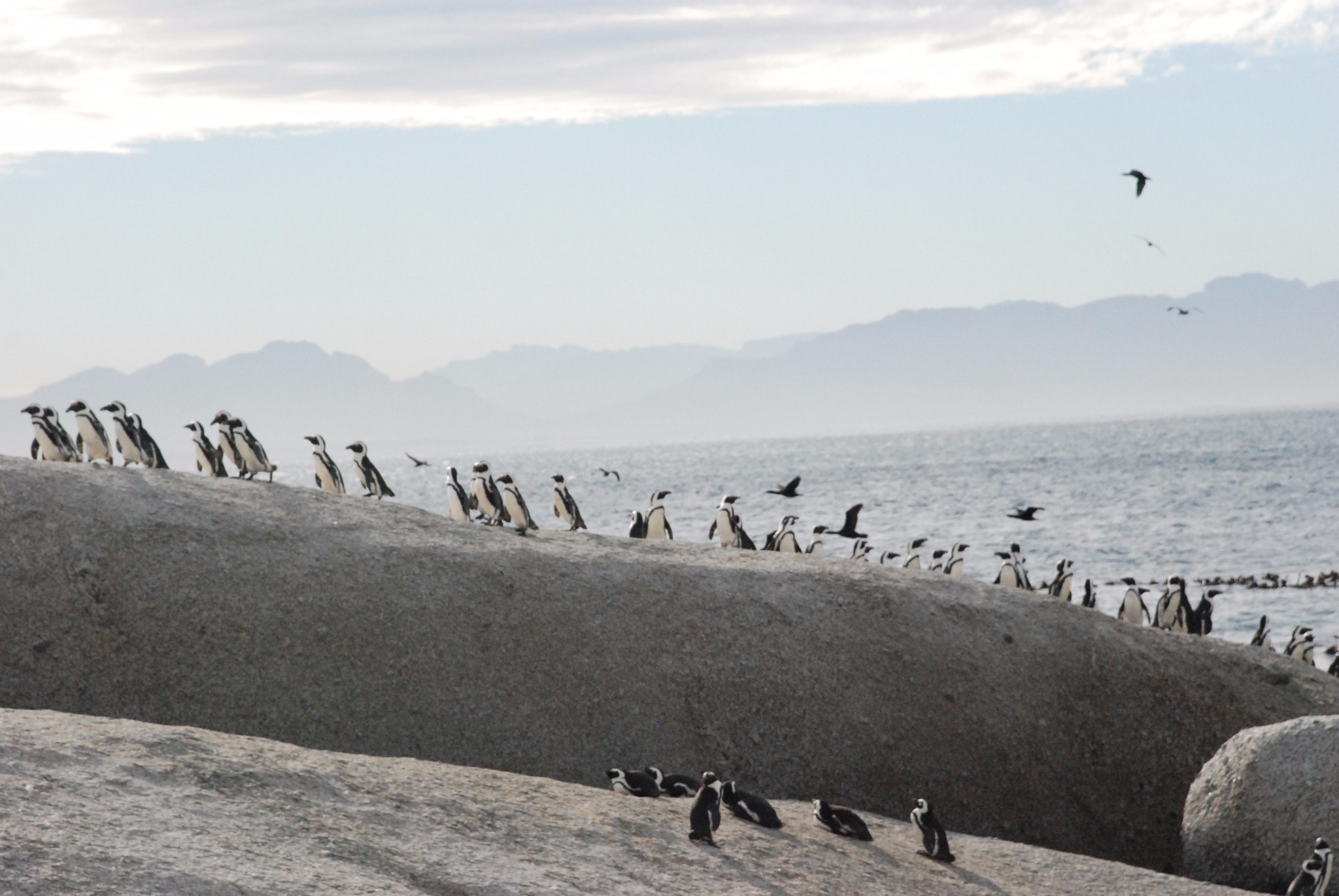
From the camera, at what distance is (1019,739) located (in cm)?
1714

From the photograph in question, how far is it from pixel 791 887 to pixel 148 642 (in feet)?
26.3

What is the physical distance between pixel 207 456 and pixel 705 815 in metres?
12.0

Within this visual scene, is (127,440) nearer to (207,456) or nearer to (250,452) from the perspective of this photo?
(207,456)

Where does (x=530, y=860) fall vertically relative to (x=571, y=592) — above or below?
below

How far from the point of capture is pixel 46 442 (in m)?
19.6

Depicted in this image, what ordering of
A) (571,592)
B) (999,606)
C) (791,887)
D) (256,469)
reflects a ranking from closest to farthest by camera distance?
1. (791,887)
2. (571,592)
3. (999,606)
4. (256,469)

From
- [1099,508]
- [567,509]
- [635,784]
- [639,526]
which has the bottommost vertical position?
[1099,508]

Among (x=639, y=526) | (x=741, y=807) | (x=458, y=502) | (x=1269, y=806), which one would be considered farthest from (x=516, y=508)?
(x=1269, y=806)

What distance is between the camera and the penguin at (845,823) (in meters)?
13.2

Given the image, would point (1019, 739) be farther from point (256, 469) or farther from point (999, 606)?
point (256, 469)

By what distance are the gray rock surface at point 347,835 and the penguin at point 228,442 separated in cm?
880

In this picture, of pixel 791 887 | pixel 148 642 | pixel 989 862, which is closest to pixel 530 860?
pixel 791 887

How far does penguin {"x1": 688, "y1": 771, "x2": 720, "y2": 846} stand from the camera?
11695mm

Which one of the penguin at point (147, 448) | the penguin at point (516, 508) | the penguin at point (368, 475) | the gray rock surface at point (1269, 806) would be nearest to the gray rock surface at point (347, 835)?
the gray rock surface at point (1269, 806)
